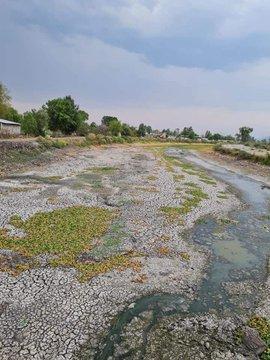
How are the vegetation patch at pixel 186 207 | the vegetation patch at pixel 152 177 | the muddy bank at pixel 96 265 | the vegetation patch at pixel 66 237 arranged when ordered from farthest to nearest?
the vegetation patch at pixel 152 177
the vegetation patch at pixel 186 207
the vegetation patch at pixel 66 237
the muddy bank at pixel 96 265

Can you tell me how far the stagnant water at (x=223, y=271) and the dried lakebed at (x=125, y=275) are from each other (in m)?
0.05

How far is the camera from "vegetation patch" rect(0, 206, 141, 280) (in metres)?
18.0

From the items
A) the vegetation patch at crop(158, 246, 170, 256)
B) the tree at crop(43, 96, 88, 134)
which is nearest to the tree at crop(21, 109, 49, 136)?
the tree at crop(43, 96, 88, 134)

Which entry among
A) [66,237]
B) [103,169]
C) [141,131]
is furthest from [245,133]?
[66,237]

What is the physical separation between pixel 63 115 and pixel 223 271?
96402 millimetres

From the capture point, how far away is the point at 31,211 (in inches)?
1033

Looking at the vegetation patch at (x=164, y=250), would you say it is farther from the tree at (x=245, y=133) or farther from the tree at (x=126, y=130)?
the tree at (x=245, y=133)

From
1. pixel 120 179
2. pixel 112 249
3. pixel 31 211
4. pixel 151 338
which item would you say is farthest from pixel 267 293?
pixel 120 179

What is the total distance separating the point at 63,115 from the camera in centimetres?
10862

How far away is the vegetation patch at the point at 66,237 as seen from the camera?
18.0 m

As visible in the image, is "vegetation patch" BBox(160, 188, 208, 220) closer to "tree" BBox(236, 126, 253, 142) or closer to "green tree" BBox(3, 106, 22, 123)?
"green tree" BBox(3, 106, 22, 123)

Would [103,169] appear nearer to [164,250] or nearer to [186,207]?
[186,207]

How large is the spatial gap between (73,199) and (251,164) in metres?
53.8

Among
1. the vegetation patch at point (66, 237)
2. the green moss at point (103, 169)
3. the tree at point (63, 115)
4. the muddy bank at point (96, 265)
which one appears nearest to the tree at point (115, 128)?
the tree at point (63, 115)
